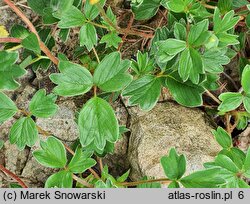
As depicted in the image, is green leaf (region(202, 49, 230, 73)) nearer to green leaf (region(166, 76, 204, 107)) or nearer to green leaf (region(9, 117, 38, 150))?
green leaf (region(166, 76, 204, 107))

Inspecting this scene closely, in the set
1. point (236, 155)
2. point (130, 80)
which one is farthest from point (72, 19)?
point (236, 155)

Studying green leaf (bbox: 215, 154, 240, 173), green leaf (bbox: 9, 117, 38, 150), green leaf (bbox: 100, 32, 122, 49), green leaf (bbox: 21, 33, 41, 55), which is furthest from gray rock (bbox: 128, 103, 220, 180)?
green leaf (bbox: 21, 33, 41, 55)

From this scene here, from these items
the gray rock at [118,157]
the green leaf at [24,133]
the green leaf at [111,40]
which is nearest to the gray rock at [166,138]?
the gray rock at [118,157]

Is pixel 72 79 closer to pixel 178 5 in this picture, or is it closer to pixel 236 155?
pixel 178 5

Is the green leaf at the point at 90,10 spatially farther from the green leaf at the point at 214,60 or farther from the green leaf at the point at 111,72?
the green leaf at the point at 214,60

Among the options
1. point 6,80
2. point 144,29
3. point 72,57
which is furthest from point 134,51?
point 6,80
